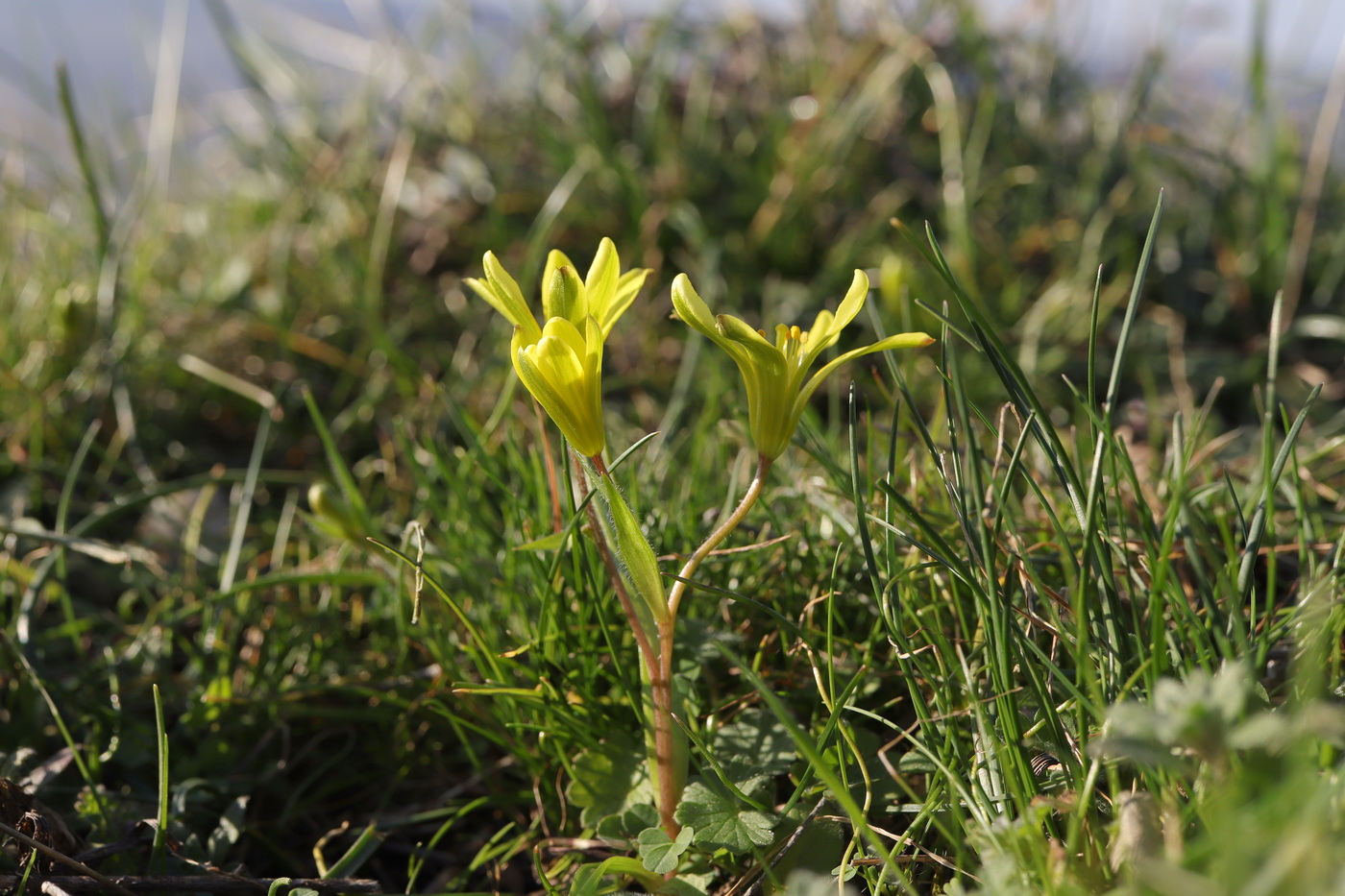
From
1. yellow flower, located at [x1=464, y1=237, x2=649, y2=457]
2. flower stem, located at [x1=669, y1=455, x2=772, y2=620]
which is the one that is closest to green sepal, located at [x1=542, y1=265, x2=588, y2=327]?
yellow flower, located at [x1=464, y1=237, x2=649, y2=457]

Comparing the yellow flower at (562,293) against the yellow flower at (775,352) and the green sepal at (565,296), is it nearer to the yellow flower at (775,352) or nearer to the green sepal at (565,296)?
the green sepal at (565,296)

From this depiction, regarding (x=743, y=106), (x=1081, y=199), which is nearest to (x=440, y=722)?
(x=1081, y=199)

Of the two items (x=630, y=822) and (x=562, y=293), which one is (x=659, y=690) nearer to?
(x=630, y=822)

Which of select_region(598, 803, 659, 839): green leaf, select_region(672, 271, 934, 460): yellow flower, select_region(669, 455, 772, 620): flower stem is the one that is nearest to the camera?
select_region(672, 271, 934, 460): yellow flower

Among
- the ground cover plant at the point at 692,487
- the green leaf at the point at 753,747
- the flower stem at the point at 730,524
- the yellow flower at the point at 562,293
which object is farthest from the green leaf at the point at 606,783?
the yellow flower at the point at 562,293

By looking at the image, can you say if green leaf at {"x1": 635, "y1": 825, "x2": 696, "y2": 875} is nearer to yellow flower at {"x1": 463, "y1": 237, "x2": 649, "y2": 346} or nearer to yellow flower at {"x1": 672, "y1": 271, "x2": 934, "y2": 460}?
yellow flower at {"x1": 672, "y1": 271, "x2": 934, "y2": 460}

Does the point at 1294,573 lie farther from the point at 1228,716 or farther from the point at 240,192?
the point at 240,192
